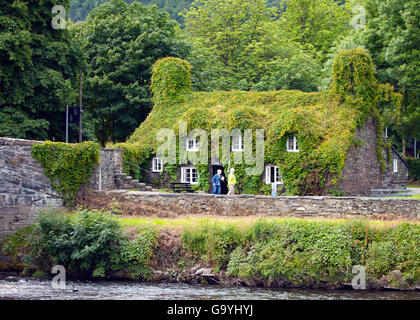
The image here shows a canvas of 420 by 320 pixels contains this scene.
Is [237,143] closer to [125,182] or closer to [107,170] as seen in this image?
[125,182]

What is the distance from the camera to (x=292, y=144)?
114ft

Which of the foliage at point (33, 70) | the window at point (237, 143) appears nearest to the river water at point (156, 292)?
the window at point (237, 143)

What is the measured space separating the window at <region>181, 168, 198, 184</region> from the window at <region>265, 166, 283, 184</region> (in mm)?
4961

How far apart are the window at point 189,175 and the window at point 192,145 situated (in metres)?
1.34

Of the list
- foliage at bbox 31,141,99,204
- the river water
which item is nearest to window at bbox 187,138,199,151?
foliage at bbox 31,141,99,204

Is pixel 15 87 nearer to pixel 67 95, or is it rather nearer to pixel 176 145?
pixel 67 95

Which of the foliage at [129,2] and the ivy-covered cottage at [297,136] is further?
the foliage at [129,2]

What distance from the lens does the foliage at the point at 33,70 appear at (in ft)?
113

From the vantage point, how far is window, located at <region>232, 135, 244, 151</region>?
3606 cm

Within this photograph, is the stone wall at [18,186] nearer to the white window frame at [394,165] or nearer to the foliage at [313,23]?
the white window frame at [394,165]

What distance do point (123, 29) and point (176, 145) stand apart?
14798 mm

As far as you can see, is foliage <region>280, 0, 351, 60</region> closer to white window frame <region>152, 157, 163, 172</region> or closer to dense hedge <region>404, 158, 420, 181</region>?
dense hedge <region>404, 158, 420, 181</region>

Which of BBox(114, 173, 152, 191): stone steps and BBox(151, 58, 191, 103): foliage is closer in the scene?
BBox(114, 173, 152, 191): stone steps
